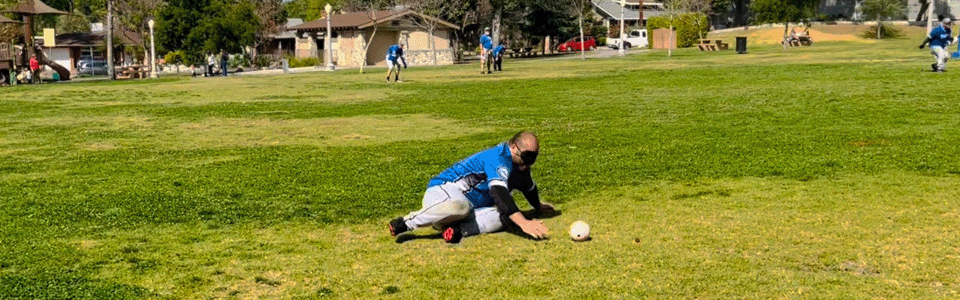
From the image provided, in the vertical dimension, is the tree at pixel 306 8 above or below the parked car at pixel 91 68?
above

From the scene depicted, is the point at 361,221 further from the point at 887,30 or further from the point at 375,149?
the point at 887,30

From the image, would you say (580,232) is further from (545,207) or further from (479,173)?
(545,207)

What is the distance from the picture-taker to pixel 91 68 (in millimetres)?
63500

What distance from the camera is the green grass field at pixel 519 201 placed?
549 centimetres

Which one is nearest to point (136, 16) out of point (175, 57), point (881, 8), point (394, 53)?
point (175, 57)

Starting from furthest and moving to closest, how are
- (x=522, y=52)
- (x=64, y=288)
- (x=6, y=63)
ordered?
(x=522, y=52) → (x=6, y=63) → (x=64, y=288)

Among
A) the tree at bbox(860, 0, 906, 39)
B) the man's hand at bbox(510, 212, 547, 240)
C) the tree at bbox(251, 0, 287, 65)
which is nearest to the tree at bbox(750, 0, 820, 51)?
the tree at bbox(860, 0, 906, 39)

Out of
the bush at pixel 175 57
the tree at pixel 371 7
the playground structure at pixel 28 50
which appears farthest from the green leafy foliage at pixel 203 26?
the tree at pixel 371 7

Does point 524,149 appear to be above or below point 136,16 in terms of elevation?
below

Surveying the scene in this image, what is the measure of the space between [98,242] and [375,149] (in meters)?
5.80

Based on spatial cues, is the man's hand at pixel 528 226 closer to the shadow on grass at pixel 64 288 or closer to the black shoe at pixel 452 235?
the black shoe at pixel 452 235

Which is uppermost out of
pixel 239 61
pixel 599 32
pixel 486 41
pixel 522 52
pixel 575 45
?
pixel 599 32

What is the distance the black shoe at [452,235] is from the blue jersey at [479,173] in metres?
0.43

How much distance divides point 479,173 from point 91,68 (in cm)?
6300
